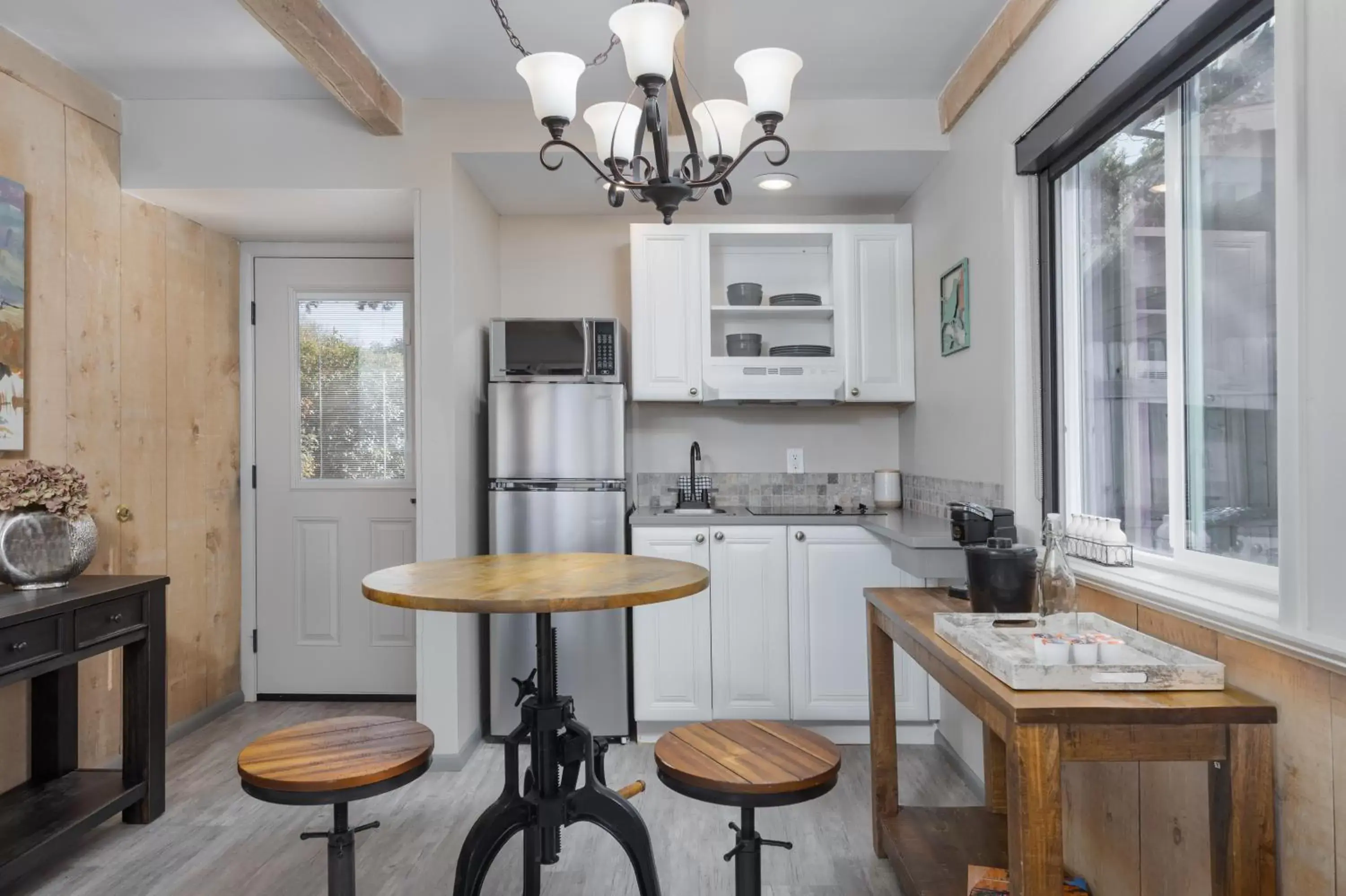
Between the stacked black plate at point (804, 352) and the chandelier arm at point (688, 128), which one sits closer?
the chandelier arm at point (688, 128)

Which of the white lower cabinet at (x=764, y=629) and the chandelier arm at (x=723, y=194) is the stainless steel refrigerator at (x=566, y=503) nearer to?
the white lower cabinet at (x=764, y=629)

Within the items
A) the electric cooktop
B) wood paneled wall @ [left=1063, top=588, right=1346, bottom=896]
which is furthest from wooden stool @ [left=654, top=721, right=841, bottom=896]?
the electric cooktop

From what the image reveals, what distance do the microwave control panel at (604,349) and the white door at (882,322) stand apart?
106cm

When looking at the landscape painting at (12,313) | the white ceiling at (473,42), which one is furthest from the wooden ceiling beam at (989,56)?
the landscape painting at (12,313)

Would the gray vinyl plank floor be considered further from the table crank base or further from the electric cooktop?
the electric cooktop

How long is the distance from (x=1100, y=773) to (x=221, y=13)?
11.0 feet

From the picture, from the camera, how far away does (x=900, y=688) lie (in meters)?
3.31

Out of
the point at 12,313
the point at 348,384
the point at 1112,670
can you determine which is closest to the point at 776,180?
the point at 348,384

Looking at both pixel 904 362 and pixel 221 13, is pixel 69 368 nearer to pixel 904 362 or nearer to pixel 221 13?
pixel 221 13

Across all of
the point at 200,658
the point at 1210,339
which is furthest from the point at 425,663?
the point at 1210,339

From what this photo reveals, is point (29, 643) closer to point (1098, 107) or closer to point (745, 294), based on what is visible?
point (745, 294)

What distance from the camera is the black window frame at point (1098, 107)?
5.30 ft

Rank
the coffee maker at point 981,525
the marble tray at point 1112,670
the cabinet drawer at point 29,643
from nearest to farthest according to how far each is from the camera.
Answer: the marble tray at point 1112,670 < the cabinet drawer at point 29,643 < the coffee maker at point 981,525

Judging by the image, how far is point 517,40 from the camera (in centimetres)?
258
